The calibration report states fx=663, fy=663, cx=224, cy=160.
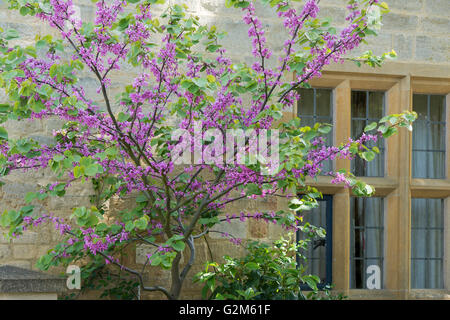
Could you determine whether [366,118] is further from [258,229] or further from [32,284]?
[32,284]

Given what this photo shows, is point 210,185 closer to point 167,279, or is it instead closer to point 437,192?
point 167,279

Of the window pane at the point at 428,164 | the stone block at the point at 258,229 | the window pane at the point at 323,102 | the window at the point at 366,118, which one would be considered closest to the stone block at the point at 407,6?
the window at the point at 366,118

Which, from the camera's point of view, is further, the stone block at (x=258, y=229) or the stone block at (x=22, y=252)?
the stone block at (x=258, y=229)

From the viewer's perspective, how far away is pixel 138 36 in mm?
2961

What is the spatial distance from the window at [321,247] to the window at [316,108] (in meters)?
0.32

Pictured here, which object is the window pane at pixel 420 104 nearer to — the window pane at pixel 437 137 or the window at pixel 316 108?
the window pane at pixel 437 137

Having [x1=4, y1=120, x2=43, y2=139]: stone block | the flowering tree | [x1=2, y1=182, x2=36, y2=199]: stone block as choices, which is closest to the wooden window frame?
the flowering tree

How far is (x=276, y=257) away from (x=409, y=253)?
3.34 ft

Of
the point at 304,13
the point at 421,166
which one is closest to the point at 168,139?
the point at 304,13

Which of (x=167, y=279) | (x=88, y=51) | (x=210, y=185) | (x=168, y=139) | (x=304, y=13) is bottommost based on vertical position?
(x=167, y=279)

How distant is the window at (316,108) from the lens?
4.66 meters

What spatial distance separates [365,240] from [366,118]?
0.87 meters

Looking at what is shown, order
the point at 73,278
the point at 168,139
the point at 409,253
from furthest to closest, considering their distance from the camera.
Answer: the point at 409,253 < the point at 73,278 < the point at 168,139

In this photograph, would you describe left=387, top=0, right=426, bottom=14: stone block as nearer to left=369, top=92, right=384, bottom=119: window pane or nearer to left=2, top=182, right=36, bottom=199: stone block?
left=369, top=92, right=384, bottom=119: window pane
